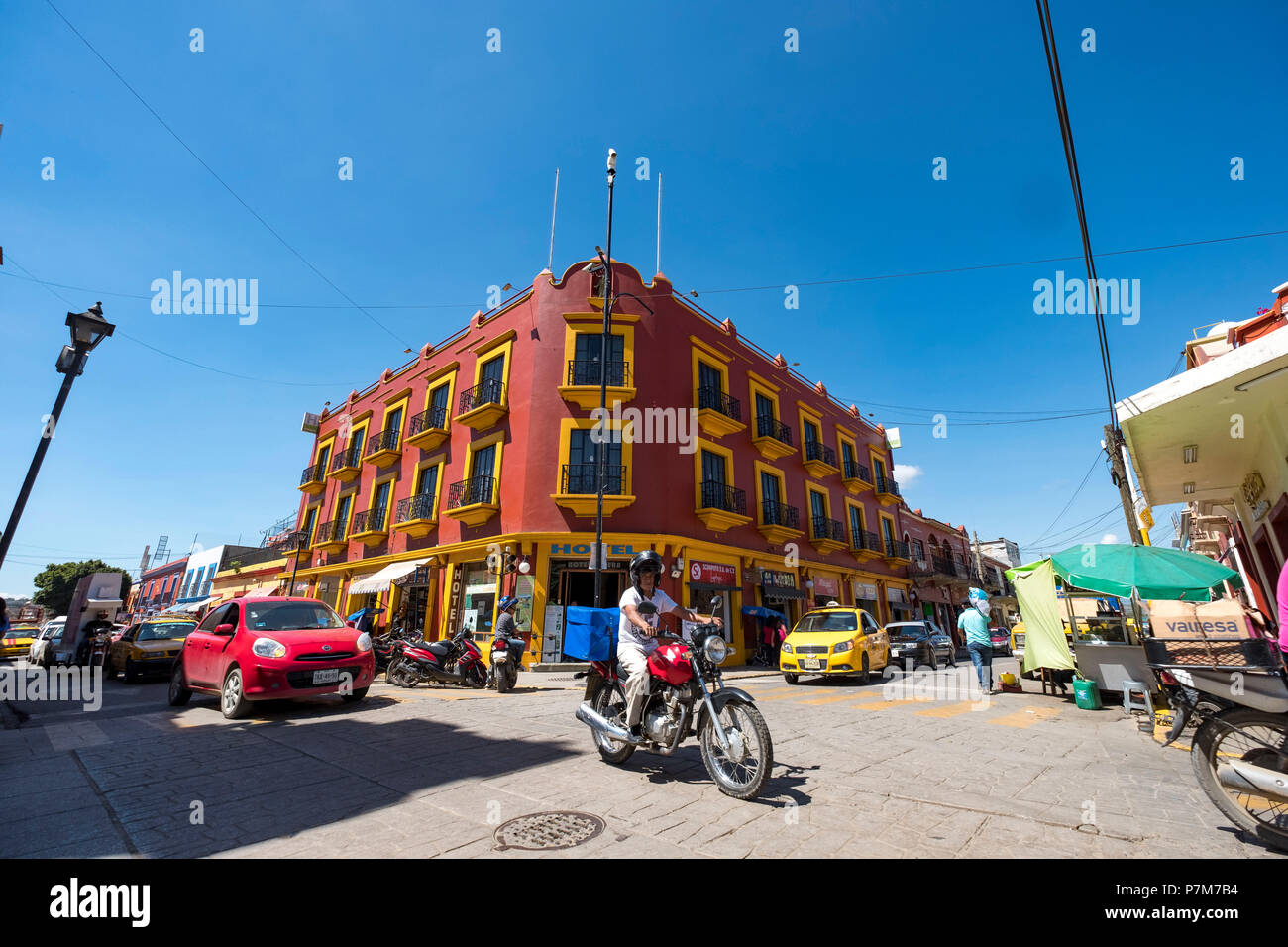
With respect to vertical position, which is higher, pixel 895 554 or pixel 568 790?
pixel 895 554

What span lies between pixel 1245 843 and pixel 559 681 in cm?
1151

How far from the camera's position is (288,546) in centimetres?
2877

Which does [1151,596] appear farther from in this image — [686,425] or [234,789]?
[686,425]

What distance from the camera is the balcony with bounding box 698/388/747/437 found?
19125 millimetres

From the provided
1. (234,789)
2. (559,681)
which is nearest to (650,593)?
(234,789)

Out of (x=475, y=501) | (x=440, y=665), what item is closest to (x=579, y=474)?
(x=475, y=501)

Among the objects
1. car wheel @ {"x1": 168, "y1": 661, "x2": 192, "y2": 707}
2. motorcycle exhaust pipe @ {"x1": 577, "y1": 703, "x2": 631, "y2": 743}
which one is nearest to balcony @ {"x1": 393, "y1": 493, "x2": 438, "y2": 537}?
car wheel @ {"x1": 168, "y1": 661, "x2": 192, "y2": 707}

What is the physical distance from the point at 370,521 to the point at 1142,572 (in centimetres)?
2463

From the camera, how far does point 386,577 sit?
19.8 m

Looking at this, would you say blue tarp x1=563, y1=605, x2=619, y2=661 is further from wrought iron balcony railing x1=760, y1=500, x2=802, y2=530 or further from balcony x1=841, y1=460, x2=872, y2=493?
balcony x1=841, y1=460, x2=872, y2=493

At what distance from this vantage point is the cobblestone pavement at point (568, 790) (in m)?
2.72

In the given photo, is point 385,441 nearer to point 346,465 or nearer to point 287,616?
point 346,465

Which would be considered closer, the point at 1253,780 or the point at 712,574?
the point at 1253,780

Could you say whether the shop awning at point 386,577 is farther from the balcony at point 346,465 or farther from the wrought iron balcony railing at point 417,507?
the balcony at point 346,465
